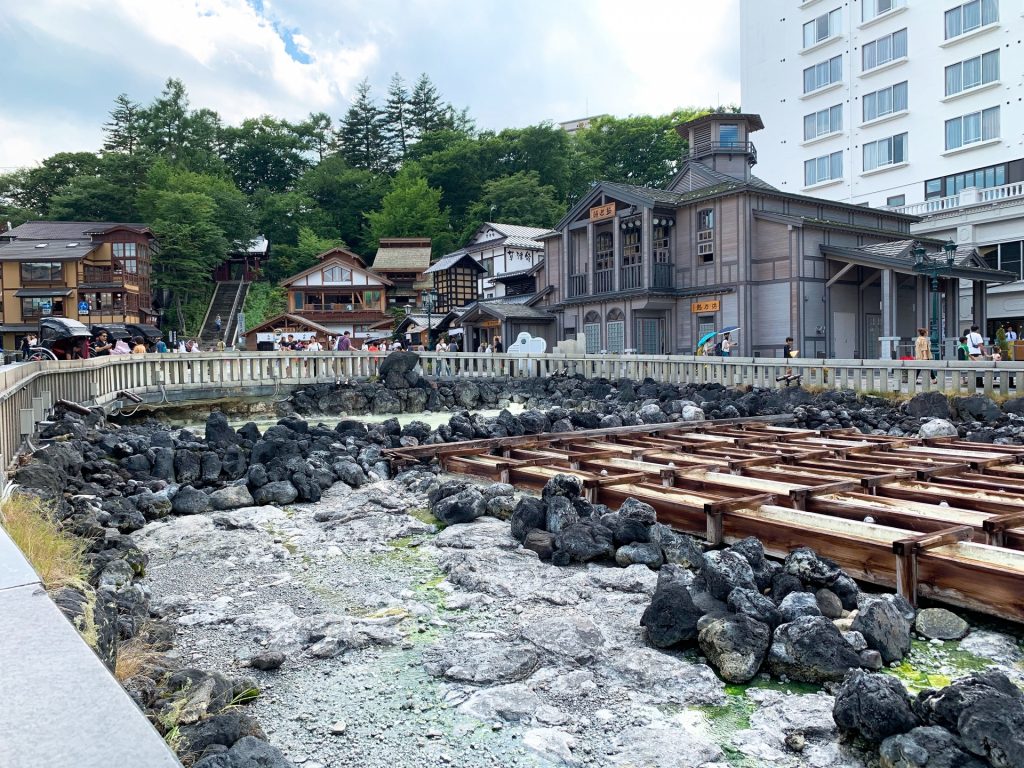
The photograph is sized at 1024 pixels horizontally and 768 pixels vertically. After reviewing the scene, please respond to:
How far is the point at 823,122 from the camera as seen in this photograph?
143ft

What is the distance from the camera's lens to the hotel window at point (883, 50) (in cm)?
3910

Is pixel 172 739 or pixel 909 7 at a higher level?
pixel 909 7

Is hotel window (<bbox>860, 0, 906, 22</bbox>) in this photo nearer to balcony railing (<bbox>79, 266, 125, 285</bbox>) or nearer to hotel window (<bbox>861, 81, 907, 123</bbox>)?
hotel window (<bbox>861, 81, 907, 123</bbox>)

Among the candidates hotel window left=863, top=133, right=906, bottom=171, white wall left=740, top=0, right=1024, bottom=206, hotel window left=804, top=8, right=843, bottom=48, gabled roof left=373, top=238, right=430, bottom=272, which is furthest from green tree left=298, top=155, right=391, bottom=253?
hotel window left=863, top=133, right=906, bottom=171

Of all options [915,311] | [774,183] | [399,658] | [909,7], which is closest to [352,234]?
[774,183]

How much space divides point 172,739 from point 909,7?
4584cm

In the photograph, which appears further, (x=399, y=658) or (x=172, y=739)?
(x=399, y=658)

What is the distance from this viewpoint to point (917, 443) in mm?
12359

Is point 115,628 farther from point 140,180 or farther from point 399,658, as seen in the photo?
point 140,180

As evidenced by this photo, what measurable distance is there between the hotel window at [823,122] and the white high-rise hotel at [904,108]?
58 mm

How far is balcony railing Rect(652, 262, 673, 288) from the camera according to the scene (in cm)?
3072

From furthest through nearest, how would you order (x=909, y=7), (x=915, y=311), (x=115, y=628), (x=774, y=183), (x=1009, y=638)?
(x=774, y=183)
(x=909, y=7)
(x=915, y=311)
(x=1009, y=638)
(x=115, y=628)

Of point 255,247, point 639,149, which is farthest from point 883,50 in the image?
point 255,247

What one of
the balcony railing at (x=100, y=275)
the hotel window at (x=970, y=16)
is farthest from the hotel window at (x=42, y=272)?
the hotel window at (x=970, y=16)
